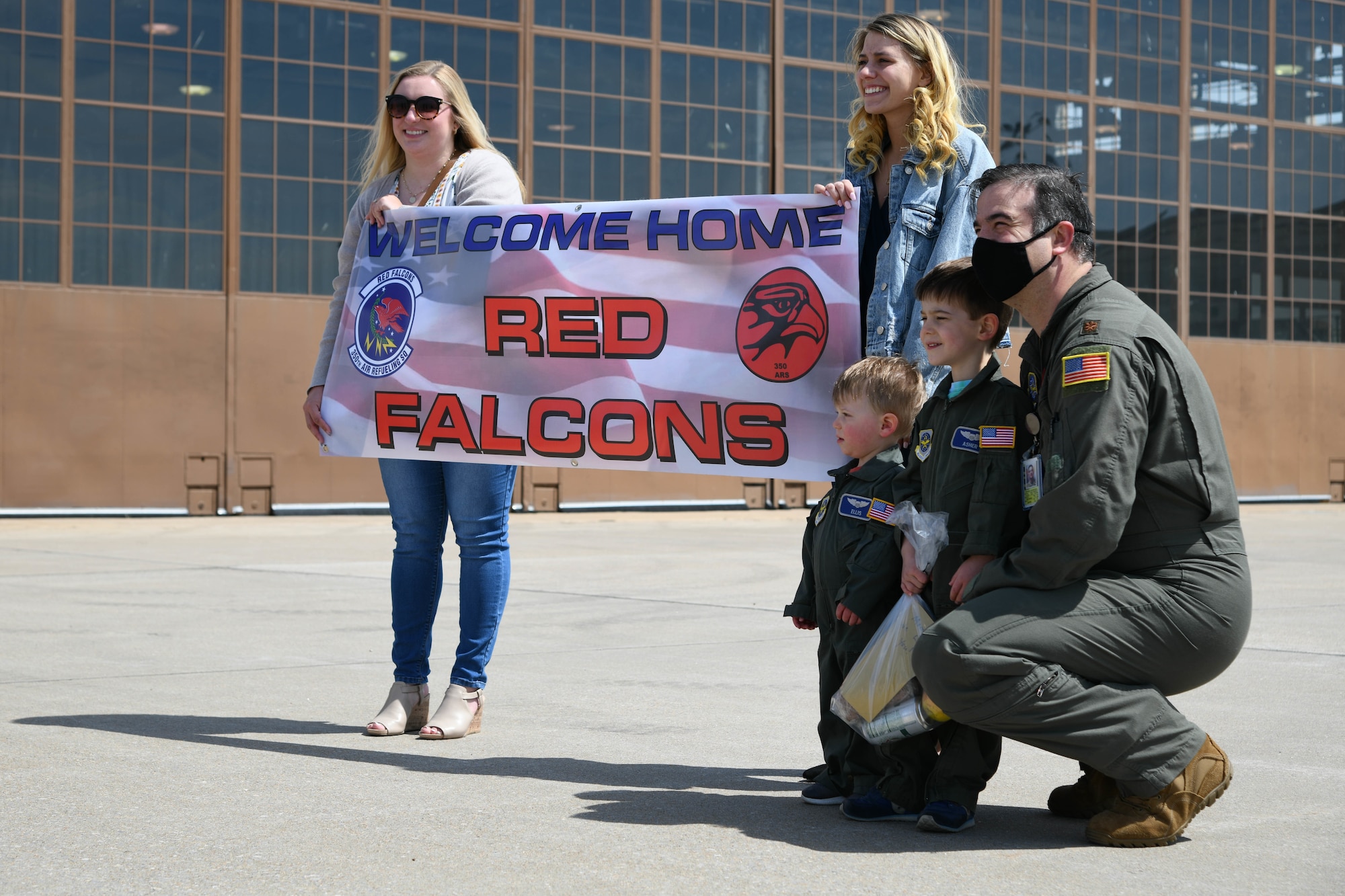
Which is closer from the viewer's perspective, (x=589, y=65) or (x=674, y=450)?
(x=674, y=450)

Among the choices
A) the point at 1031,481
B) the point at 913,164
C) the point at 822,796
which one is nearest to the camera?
the point at 1031,481

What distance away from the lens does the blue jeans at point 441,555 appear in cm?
464

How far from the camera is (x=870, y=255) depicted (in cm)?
427

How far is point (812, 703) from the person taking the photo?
5.30 metres

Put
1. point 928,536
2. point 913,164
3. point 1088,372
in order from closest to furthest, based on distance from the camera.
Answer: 1. point 1088,372
2. point 928,536
3. point 913,164

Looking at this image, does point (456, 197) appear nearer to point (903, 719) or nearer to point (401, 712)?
point (401, 712)

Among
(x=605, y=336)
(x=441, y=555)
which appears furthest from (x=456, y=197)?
(x=441, y=555)

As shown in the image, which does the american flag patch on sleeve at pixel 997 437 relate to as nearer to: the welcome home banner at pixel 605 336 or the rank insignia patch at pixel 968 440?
the rank insignia patch at pixel 968 440

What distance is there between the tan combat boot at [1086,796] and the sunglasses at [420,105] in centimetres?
279

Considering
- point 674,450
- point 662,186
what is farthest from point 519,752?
point 662,186

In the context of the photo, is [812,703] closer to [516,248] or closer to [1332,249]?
[516,248]

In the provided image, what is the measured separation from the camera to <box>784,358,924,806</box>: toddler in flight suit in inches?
141

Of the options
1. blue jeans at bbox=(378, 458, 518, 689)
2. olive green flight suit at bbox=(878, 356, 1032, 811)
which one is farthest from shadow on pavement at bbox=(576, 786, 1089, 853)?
blue jeans at bbox=(378, 458, 518, 689)

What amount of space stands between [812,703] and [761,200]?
1.86m
